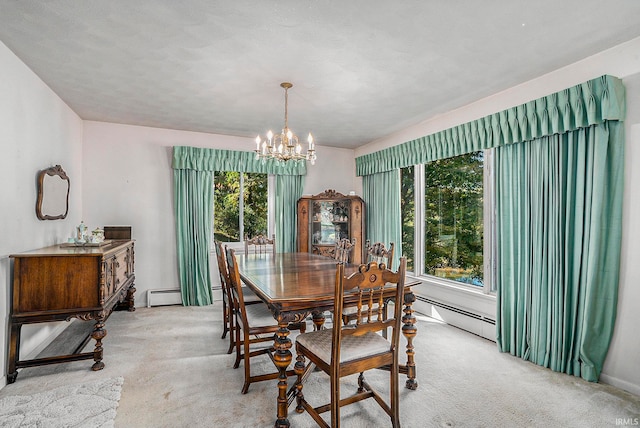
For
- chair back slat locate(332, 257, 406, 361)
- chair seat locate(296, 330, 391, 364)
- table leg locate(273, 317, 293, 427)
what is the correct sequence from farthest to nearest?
table leg locate(273, 317, 293, 427) → chair seat locate(296, 330, 391, 364) → chair back slat locate(332, 257, 406, 361)

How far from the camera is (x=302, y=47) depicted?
2465mm

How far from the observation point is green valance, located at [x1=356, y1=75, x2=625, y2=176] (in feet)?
8.04

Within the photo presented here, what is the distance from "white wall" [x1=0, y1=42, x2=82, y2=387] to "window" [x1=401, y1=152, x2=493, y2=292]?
13.6ft

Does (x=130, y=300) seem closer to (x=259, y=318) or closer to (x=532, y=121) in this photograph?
(x=259, y=318)

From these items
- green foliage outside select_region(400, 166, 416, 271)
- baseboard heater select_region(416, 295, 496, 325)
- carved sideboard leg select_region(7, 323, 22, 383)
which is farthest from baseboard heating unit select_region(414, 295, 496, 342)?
carved sideboard leg select_region(7, 323, 22, 383)

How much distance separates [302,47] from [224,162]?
2.89 metres

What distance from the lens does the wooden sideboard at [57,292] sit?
2.57m

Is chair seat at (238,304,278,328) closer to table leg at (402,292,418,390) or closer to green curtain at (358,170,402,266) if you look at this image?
table leg at (402,292,418,390)

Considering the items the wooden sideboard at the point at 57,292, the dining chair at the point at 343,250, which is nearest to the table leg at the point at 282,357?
the dining chair at the point at 343,250

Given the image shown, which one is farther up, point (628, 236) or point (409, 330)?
point (628, 236)

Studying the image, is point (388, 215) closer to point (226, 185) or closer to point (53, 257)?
point (226, 185)

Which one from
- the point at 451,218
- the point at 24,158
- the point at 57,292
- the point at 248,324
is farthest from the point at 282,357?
the point at 451,218

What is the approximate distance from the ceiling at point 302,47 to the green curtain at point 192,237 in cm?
125

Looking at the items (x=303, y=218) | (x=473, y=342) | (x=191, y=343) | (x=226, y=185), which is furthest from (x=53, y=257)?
(x=473, y=342)
